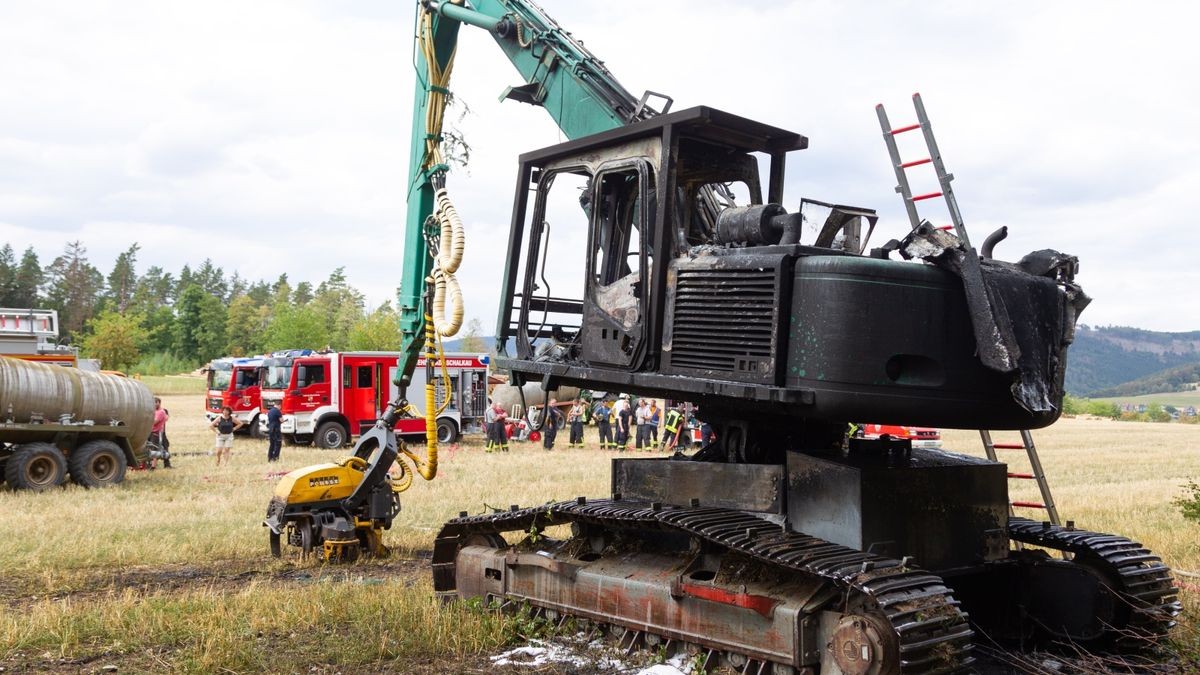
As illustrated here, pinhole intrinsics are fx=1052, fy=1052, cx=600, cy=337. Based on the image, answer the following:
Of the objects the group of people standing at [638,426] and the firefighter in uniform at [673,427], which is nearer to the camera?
the firefighter in uniform at [673,427]

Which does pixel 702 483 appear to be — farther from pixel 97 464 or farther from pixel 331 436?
pixel 331 436

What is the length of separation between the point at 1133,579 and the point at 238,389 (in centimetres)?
3098

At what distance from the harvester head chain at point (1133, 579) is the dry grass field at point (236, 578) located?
1805 millimetres

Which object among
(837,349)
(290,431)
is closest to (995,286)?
(837,349)

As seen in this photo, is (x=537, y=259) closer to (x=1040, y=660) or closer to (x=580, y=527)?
(x=580, y=527)

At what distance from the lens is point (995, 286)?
230 inches

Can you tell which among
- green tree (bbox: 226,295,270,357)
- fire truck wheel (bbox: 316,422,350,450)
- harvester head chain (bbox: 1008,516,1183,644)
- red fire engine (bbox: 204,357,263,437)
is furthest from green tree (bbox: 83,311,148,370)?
harvester head chain (bbox: 1008,516,1183,644)

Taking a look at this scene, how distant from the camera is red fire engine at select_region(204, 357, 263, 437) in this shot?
33.3 m

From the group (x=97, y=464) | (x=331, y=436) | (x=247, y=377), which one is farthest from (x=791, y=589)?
(x=247, y=377)

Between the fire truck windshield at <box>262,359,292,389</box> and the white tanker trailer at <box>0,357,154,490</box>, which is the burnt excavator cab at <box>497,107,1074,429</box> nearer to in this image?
the white tanker trailer at <box>0,357,154,490</box>

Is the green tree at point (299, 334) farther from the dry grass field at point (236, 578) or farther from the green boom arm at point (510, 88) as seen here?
the green boom arm at point (510, 88)

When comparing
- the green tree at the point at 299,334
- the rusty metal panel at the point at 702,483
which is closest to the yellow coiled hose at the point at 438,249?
the rusty metal panel at the point at 702,483

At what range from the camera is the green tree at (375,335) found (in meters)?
88.0

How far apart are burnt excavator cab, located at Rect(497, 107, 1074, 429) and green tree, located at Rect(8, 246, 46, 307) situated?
319 feet
